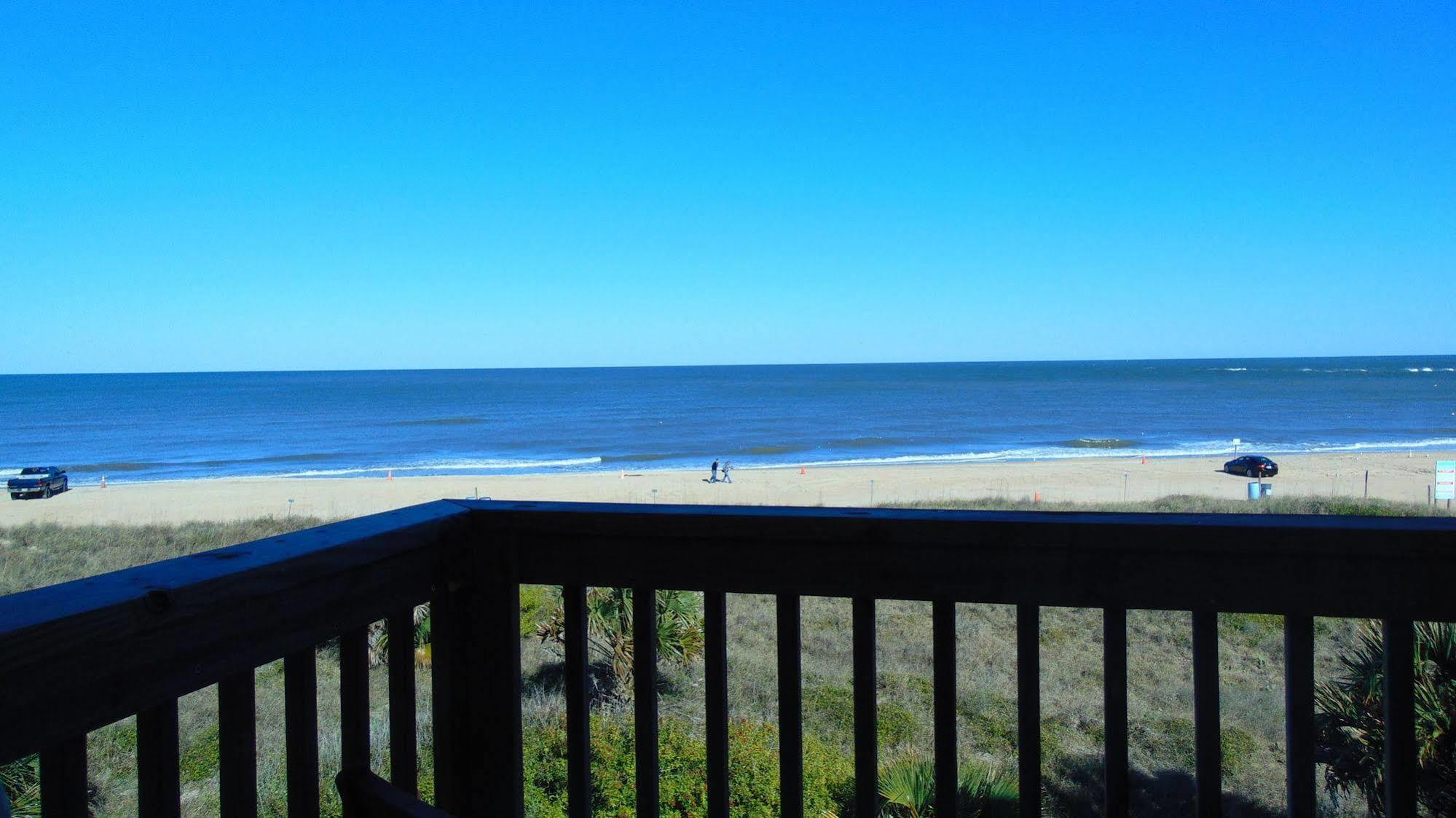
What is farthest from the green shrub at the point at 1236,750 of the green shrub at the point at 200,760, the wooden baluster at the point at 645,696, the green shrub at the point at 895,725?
the green shrub at the point at 200,760

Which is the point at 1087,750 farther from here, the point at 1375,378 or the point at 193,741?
the point at 1375,378

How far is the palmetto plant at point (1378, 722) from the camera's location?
3244mm

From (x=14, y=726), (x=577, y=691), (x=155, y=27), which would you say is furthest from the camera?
(x=155, y=27)

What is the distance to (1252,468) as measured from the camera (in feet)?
70.0

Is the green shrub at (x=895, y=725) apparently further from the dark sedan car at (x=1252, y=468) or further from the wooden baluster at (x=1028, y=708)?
the dark sedan car at (x=1252, y=468)

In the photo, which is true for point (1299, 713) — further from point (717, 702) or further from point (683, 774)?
point (683, 774)

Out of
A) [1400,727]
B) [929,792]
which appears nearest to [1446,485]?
[929,792]

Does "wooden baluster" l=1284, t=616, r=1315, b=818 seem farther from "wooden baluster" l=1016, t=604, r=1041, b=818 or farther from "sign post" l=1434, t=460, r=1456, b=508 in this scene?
"sign post" l=1434, t=460, r=1456, b=508

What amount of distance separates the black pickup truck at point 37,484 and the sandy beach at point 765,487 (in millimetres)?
315

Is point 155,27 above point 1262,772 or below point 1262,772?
above

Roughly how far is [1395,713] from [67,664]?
162 cm

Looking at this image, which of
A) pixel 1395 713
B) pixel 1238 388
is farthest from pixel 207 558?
pixel 1238 388

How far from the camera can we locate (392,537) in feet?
4.41

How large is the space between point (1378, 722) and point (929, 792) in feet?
5.88
